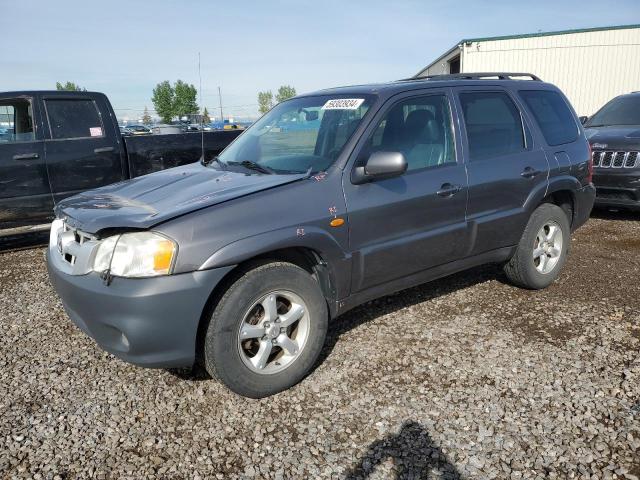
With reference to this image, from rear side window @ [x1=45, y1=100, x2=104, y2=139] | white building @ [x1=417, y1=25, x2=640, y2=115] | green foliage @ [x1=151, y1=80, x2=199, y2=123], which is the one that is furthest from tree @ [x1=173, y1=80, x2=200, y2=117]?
rear side window @ [x1=45, y1=100, x2=104, y2=139]

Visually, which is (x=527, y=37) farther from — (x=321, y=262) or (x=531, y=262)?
(x=321, y=262)

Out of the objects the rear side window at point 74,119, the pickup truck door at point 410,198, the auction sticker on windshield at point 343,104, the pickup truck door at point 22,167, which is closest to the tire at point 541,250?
the pickup truck door at point 410,198

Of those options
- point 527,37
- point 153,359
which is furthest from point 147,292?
point 527,37

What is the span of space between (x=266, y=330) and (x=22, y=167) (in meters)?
4.76

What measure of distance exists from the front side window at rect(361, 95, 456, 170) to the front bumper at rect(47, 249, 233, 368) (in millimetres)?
1472

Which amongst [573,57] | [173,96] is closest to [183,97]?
[173,96]

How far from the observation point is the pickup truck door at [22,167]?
595cm

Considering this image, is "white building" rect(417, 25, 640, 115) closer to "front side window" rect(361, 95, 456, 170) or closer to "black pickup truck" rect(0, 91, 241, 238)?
"black pickup truck" rect(0, 91, 241, 238)

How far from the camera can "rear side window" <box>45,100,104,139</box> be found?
6250 millimetres

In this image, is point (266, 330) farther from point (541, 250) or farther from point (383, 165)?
point (541, 250)

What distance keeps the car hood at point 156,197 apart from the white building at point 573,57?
17.9 meters

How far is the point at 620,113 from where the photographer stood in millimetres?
7891

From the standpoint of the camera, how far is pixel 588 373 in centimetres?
309

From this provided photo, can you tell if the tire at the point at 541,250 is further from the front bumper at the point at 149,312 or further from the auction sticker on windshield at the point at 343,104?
the front bumper at the point at 149,312
